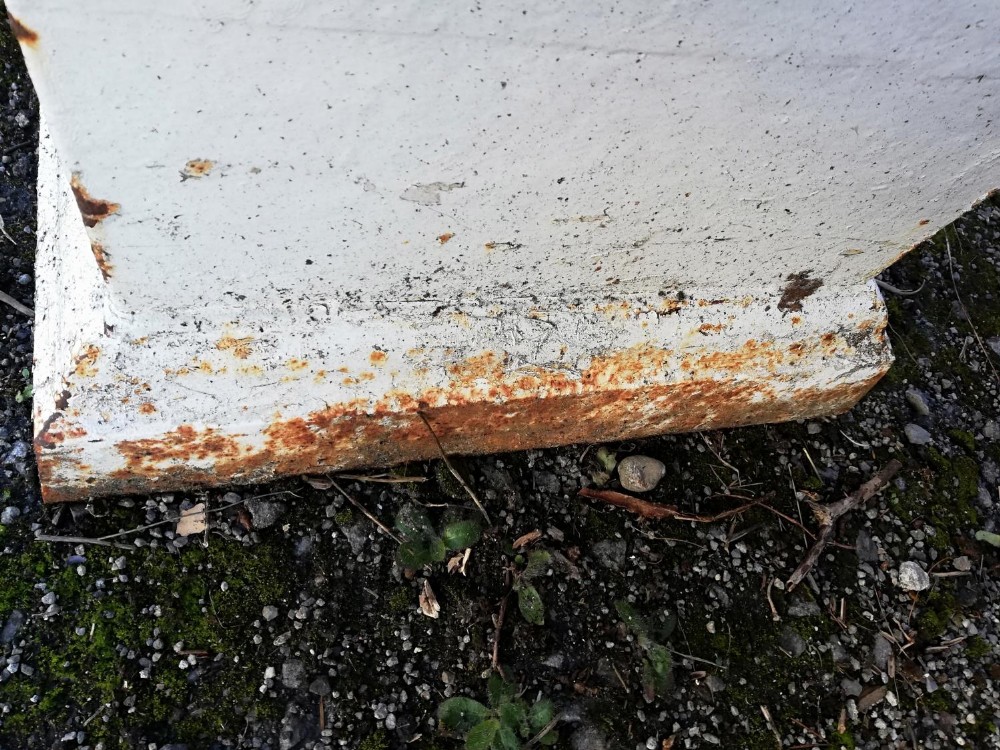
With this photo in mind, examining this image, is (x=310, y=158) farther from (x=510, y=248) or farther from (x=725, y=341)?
(x=725, y=341)

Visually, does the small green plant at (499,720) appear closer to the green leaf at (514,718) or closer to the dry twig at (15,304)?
the green leaf at (514,718)

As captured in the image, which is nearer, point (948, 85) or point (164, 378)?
point (948, 85)

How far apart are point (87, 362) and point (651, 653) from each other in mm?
1353

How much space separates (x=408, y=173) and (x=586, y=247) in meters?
0.43

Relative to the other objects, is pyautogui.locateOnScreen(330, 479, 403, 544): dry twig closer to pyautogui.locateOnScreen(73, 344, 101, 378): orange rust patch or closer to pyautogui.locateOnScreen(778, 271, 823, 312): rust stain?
pyautogui.locateOnScreen(73, 344, 101, 378): orange rust patch

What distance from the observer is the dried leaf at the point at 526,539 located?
5.98ft

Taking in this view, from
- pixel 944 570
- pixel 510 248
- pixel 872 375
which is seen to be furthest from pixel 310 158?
pixel 944 570

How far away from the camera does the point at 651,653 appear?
69.0 inches

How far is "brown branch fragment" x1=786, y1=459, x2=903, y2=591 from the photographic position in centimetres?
193

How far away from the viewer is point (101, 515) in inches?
66.2

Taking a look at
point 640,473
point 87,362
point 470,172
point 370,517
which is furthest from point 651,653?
point 87,362

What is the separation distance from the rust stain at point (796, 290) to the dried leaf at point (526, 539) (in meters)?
0.79

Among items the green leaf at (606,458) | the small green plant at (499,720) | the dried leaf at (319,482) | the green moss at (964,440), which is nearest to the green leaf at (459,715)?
the small green plant at (499,720)

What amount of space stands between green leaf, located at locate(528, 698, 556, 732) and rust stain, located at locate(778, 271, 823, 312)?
1.05 meters
